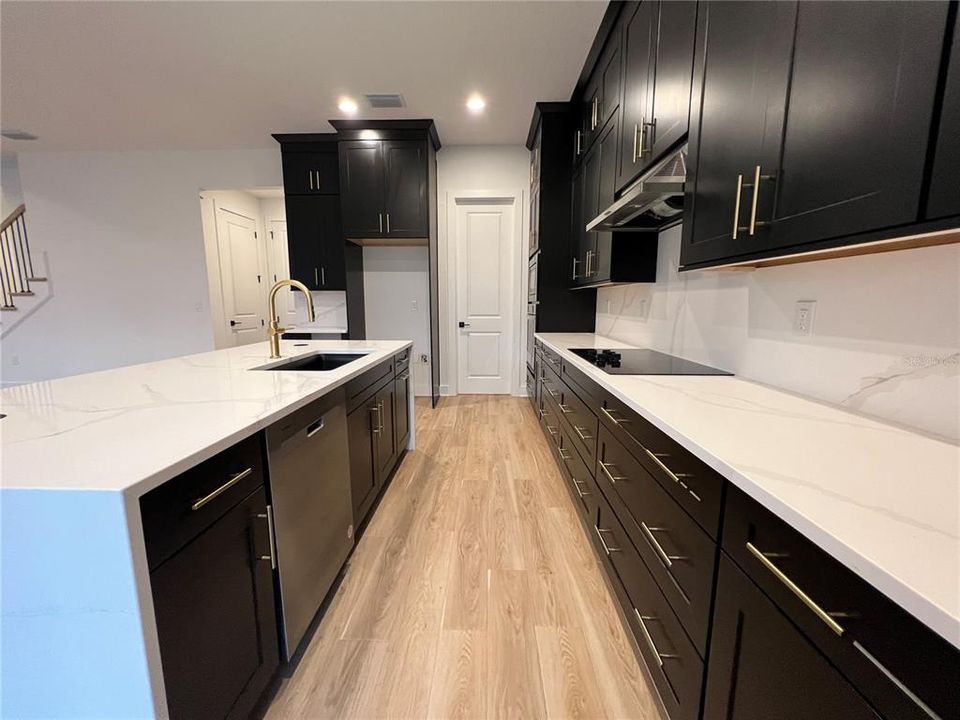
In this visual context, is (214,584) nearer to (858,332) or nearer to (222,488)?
(222,488)

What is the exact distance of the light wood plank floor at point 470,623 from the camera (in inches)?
45.8

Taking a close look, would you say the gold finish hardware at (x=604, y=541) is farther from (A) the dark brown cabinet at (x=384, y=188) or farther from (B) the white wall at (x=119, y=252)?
(B) the white wall at (x=119, y=252)

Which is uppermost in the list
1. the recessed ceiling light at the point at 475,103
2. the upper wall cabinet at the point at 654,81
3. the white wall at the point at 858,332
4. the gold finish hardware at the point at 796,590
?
the recessed ceiling light at the point at 475,103

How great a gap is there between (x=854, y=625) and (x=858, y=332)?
0.94 meters

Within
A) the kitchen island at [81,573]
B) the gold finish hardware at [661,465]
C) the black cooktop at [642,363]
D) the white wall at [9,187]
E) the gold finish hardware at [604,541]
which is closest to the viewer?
the kitchen island at [81,573]

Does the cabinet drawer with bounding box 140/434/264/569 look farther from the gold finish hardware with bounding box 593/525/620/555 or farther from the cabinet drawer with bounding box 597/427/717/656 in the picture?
the gold finish hardware with bounding box 593/525/620/555

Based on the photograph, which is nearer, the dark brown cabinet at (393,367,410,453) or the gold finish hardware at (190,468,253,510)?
the gold finish hardware at (190,468,253,510)

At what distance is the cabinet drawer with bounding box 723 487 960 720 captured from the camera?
0.41m

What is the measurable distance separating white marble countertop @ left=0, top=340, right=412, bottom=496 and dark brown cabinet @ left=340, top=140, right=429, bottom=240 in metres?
2.67

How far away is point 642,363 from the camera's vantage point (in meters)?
1.90

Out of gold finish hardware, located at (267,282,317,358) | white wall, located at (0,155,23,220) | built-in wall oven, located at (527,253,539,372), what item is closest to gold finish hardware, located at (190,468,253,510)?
gold finish hardware, located at (267,282,317,358)

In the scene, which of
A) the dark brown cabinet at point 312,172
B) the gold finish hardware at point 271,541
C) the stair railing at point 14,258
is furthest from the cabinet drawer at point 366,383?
the stair railing at point 14,258

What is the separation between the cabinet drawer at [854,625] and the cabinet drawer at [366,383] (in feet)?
4.99

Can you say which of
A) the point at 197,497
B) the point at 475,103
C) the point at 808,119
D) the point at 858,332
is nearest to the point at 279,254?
the point at 475,103
